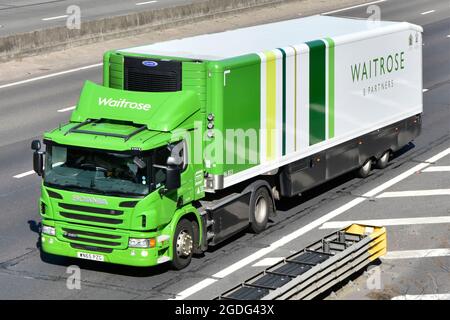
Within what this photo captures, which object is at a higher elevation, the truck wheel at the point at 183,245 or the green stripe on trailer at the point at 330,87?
the green stripe on trailer at the point at 330,87

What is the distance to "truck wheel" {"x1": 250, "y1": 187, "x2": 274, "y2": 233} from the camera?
70.6 feet

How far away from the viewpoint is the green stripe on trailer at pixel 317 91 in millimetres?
22953

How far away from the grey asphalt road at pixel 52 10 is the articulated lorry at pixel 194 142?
73.3ft

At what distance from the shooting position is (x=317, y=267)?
17.7 metres

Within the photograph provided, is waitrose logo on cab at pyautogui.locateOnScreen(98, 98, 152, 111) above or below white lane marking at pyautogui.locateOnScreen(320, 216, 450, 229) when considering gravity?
above

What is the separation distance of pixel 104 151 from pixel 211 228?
9.49 feet

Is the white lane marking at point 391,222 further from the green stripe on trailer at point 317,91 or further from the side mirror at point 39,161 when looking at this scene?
the side mirror at point 39,161

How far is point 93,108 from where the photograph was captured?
19.8 m

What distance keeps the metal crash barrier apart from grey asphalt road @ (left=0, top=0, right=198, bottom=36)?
26202 millimetres

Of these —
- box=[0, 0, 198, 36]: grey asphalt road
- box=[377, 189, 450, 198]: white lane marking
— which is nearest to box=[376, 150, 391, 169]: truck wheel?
box=[377, 189, 450, 198]: white lane marking

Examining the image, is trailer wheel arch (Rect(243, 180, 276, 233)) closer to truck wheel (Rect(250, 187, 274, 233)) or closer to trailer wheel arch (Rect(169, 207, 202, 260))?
truck wheel (Rect(250, 187, 274, 233))

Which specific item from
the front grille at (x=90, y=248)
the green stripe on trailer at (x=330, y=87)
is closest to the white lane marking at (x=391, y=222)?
the green stripe on trailer at (x=330, y=87)
